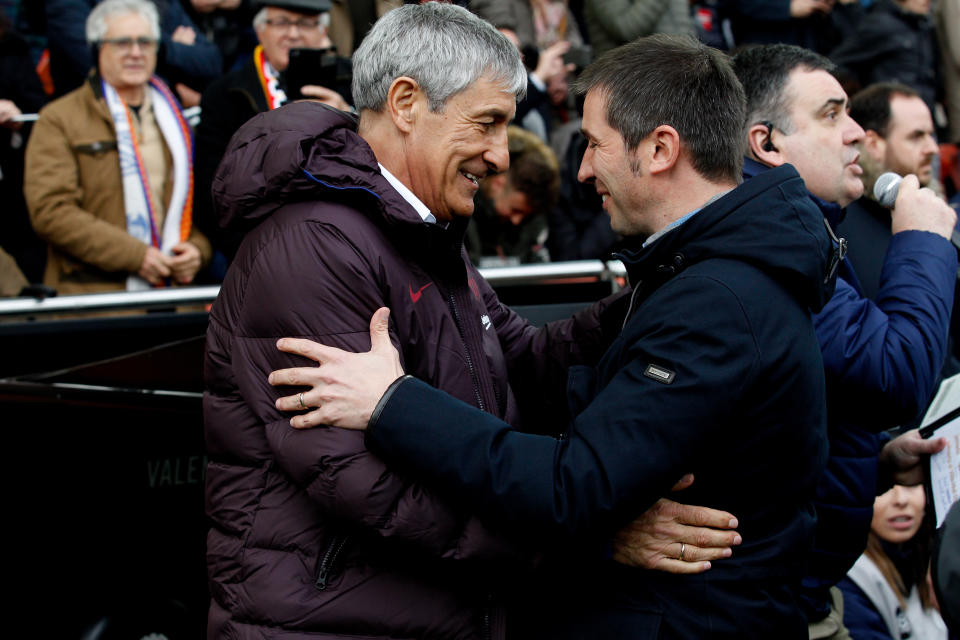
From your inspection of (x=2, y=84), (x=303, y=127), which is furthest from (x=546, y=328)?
(x=2, y=84)

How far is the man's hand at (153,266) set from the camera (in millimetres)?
4836

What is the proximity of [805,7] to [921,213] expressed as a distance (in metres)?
5.53

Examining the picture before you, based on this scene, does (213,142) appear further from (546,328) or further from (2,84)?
(546,328)

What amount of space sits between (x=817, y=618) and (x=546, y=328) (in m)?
1.14

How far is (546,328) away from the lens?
2.99 m

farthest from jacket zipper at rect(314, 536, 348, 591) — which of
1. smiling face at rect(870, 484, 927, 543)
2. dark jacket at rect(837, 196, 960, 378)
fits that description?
smiling face at rect(870, 484, 927, 543)

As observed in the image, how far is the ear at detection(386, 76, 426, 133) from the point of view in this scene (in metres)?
2.32

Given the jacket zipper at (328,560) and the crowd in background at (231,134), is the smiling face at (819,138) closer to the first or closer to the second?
the crowd in background at (231,134)

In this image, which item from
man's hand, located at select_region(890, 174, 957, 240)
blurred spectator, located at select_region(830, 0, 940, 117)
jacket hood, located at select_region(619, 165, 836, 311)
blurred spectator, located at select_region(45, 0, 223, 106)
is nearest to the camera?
jacket hood, located at select_region(619, 165, 836, 311)

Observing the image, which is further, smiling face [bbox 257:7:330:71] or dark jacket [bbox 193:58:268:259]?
smiling face [bbox 257:7:330:71]

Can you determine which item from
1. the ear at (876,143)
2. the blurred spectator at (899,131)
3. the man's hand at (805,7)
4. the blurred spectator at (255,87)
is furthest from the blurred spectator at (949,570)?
the man's hand at (805,7)

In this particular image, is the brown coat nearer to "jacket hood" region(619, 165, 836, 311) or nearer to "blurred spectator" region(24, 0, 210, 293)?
"blurred spectator" region(24, 0, 210, 293)

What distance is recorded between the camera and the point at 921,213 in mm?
2814

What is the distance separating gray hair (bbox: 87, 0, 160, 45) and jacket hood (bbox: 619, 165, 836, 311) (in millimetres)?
3749
